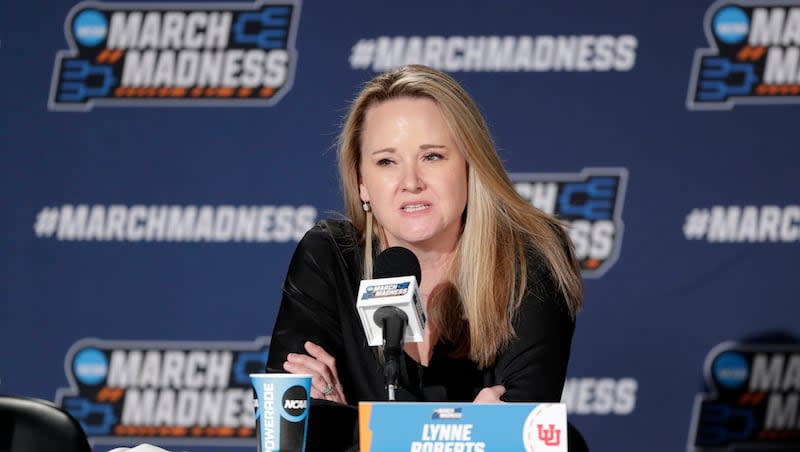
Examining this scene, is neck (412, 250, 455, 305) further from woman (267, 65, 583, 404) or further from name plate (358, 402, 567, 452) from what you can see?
name plate (358, 402, 567, 452)

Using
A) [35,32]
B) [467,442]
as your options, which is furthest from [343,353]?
[35,32]

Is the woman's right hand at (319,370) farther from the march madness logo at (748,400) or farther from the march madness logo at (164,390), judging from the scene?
the march madness logo at (748,400)

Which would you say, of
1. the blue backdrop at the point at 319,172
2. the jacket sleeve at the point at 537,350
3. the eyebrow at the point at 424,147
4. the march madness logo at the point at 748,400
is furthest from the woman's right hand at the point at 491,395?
the march madness logo at the point at 748,400

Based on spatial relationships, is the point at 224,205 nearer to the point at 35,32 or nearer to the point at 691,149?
the point at 35,32

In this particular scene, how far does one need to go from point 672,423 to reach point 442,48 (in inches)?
64.2

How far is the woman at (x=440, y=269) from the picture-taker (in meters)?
2.23

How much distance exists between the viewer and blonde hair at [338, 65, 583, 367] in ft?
7.42

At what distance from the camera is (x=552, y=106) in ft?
12.3

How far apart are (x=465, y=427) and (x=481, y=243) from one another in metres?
1.04

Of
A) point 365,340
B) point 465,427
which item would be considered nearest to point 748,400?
point 365,340

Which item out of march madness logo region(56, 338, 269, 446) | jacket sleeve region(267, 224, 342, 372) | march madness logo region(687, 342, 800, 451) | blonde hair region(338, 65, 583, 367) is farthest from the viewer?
march madness logo region(56, 338, 269, 446)

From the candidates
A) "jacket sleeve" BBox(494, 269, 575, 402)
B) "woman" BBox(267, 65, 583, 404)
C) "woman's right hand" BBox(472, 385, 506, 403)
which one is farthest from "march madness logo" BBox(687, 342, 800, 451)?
"woman's right hand" BBox(472, 385, 506, 403)

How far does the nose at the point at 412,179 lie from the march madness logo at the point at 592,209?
1509mm

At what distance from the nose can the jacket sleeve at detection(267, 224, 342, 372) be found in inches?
12.7
